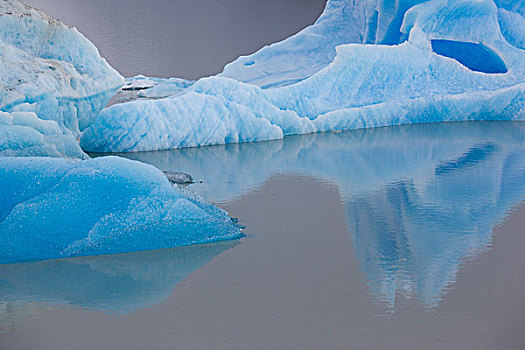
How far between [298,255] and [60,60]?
2225 millimetres

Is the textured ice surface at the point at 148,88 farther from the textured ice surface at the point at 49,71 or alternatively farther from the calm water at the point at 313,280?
the calm water at the point at 313,280

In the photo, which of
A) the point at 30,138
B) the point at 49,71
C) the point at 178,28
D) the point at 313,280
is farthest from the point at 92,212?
the point at 178,28

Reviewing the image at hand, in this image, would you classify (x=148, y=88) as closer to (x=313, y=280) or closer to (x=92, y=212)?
(x=92, y=212)

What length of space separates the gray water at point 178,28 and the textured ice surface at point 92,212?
9293 mm

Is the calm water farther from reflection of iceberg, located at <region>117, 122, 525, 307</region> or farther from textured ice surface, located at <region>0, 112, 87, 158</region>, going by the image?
textured ice surface, located at <region>0, 112, 87, 158</region>

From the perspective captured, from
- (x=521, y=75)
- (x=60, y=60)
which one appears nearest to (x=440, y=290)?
(x=60, y=60)

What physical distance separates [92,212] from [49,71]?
1.48m

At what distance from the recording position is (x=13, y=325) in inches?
68.8

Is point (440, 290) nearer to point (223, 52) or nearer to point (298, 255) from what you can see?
point (298, 255)

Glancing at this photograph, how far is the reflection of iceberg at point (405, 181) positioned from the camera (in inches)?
87.9

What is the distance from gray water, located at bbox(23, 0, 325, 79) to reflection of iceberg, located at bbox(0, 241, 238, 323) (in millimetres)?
9574

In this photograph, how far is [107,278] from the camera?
2111 mm

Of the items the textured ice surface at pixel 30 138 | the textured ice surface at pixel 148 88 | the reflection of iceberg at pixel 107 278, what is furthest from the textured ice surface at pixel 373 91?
the reflection of iceberg at pixel 107 278

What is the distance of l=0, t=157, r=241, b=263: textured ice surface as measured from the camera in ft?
7.68
